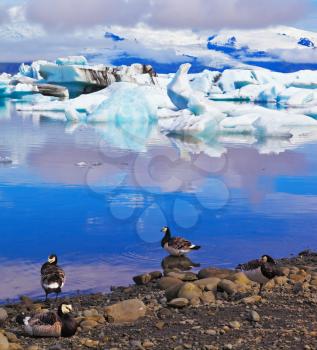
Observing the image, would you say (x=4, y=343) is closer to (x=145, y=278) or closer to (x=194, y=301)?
(x=194, y=301)

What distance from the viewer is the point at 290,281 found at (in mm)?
5777

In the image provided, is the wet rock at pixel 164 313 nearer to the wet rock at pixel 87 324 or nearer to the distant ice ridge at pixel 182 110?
the wet rock at pixel 87 324

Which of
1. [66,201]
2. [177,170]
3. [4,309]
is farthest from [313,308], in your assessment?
[177,170]

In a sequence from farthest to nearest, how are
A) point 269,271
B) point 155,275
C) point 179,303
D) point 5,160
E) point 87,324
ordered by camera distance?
point 5,160 → point 155,275 → point 269,271 → point 179,303 → point 87,324

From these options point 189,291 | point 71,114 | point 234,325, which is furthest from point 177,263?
point 71,114

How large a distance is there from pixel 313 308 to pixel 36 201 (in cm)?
584

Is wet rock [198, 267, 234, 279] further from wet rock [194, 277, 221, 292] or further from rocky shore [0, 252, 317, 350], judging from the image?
wet rock [194, 277, 221, 292]

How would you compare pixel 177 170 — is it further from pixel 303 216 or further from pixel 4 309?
pixel 4 309

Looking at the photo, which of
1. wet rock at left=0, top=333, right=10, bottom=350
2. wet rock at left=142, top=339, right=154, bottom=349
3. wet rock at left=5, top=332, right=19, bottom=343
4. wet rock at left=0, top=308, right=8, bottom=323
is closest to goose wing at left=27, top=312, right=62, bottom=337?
wet rock at left=5, top=332, right=19, bottom=343

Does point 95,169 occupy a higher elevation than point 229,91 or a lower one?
lower

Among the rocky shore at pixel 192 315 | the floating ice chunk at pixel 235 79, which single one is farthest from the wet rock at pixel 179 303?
→ the floating ice chunk at pixel 235 79

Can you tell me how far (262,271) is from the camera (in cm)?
561

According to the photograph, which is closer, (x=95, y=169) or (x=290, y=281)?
(x=290, y=281)

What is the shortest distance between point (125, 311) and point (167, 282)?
3.46 feet
